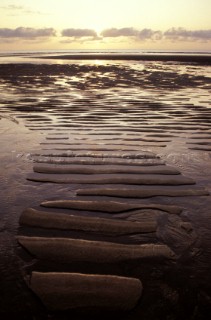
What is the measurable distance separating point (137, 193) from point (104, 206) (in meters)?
0.54

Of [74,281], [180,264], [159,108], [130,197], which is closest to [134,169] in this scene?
[130,197]

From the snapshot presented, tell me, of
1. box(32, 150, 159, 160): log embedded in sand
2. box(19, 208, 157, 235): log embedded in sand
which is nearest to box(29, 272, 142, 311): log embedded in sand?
box(19, 208, 157, 235): log embedded in sand

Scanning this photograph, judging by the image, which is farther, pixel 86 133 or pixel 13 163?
pixel 86 133

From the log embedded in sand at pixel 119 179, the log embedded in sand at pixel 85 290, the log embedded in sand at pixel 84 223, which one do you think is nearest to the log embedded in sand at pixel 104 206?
the log embedded in sand at pixel 84 223

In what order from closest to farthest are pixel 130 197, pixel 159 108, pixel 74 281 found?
pixel 74 281
pixel 130 197
pixel 159 108

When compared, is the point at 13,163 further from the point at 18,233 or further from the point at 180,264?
the point at 180,264

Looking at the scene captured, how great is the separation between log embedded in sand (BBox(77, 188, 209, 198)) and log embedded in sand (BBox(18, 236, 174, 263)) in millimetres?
1105

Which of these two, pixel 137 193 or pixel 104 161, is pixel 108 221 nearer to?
pixel 137 193

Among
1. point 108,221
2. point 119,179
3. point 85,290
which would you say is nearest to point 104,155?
point 119,179

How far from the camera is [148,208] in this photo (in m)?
3.87

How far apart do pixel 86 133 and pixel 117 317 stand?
5.31 meters

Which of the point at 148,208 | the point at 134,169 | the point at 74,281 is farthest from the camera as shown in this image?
the point at 134,169

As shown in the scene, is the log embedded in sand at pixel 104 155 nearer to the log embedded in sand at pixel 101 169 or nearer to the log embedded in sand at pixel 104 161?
the log embedded in sand at pixel 104 161

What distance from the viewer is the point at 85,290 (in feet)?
8.36
